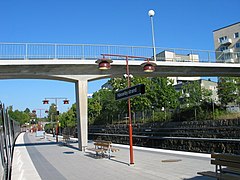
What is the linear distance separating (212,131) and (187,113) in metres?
6.03

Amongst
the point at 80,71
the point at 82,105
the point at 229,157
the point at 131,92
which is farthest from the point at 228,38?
the point at 229,157

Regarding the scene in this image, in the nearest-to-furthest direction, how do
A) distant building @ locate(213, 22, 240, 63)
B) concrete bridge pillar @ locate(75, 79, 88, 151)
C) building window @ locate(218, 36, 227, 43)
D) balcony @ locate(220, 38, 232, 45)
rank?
concrete bridge pillar @ locate(75, 79, 88, 151) → distant building @ locate(213, 22, 240, 63) → balcony @ locate(220, 38, 232, 45) → building window @ locate(218, 36, 227, 43)

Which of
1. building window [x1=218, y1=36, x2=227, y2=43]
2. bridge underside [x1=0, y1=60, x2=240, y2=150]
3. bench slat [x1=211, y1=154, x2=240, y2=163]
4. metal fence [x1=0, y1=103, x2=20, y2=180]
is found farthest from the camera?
building window [x1=218, y1=36, x2=227, y2=43]

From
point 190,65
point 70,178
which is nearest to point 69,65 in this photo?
point 190,65

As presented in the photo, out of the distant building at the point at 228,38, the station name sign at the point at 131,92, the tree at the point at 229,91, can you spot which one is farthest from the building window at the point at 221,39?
the station name sign at the point at 131,92

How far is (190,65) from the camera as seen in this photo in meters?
22.4

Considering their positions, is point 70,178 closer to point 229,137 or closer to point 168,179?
point 168,179

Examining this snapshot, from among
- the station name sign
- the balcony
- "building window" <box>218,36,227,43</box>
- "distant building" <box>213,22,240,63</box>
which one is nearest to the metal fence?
the station name sign

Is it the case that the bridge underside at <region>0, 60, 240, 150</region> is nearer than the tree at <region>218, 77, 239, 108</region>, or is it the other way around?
the bridge underside at <region>0, 60, 240, 150</region>

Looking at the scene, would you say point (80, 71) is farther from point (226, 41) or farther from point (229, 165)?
point (226, 41)

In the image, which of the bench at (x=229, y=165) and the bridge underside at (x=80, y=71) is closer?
the bench at (x=229, y=165)

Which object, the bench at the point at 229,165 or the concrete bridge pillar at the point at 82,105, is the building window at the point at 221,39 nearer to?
the concrete bridge pillar at the point at 82,105

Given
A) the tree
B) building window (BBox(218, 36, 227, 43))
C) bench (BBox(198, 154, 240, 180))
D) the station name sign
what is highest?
building window (BBox(218, 36, 227, 43))

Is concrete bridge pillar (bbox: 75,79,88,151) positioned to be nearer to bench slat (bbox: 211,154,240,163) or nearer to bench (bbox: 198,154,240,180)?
bench (bbox: 198,154,240,180)
